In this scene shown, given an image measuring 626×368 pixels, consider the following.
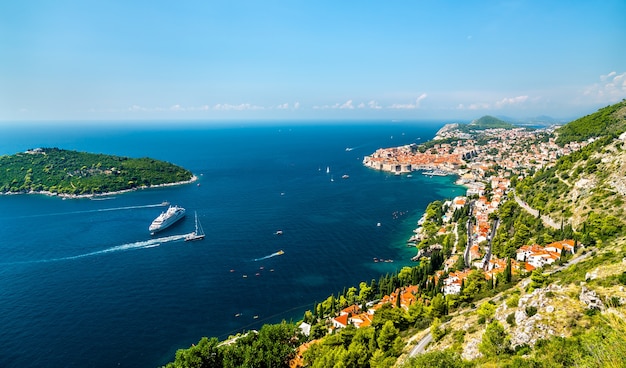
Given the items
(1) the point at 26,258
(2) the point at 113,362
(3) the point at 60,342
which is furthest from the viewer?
(1) the point at 26,258

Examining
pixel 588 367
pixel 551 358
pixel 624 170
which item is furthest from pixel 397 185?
pixel 588 367

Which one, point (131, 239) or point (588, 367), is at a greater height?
point (588, 367)

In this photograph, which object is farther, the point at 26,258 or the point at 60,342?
the point at 26,258

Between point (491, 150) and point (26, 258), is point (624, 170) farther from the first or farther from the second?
point (491, 150)

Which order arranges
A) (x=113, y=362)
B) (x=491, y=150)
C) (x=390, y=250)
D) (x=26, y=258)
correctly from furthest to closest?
(x=491, y=150) < (x=390, y=250) < (x=26, y=258) < (x=113, y=362)

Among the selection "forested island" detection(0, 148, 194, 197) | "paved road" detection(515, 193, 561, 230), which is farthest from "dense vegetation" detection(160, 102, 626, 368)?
"forested island" detection(0, 148, 194, 197)

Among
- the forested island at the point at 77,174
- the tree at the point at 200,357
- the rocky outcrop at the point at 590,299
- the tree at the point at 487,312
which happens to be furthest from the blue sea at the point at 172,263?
the rocky outcrop at the point at 590,299

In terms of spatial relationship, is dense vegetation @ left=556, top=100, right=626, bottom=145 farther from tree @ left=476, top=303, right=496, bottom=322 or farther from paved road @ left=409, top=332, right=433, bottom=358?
paved road @ left=409, top=332, right=433, bottom=358
